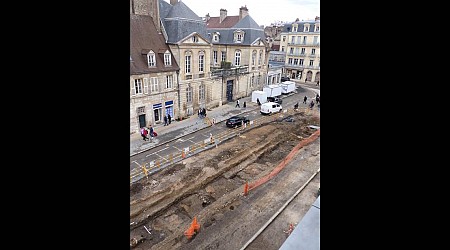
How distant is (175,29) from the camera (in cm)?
2350

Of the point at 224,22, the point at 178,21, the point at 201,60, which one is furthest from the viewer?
the point at 224,22

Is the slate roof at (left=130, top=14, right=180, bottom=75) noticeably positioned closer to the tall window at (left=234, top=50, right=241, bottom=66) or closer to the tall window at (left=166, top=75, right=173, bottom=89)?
the tall window at (left=166, top=75, right=173, bottom=89)

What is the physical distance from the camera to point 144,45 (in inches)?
861

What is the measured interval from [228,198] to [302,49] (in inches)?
1608

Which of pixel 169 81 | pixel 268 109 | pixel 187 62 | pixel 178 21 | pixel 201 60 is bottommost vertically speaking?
pixel 268 109

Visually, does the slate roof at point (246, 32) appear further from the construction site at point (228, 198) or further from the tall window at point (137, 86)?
the construction site at point (228, 198)

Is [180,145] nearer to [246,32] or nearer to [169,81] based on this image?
[169,81]

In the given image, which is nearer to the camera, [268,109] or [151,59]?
[151,59]

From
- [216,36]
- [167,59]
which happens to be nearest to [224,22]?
[216,36]

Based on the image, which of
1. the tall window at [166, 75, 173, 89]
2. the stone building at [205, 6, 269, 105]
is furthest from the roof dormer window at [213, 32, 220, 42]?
the tall window at [166, 75, 173, 89]

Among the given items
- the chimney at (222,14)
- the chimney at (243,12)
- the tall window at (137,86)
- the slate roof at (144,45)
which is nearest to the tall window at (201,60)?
the slate roof at (144,45)

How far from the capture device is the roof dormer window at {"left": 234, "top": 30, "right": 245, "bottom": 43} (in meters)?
31.6
